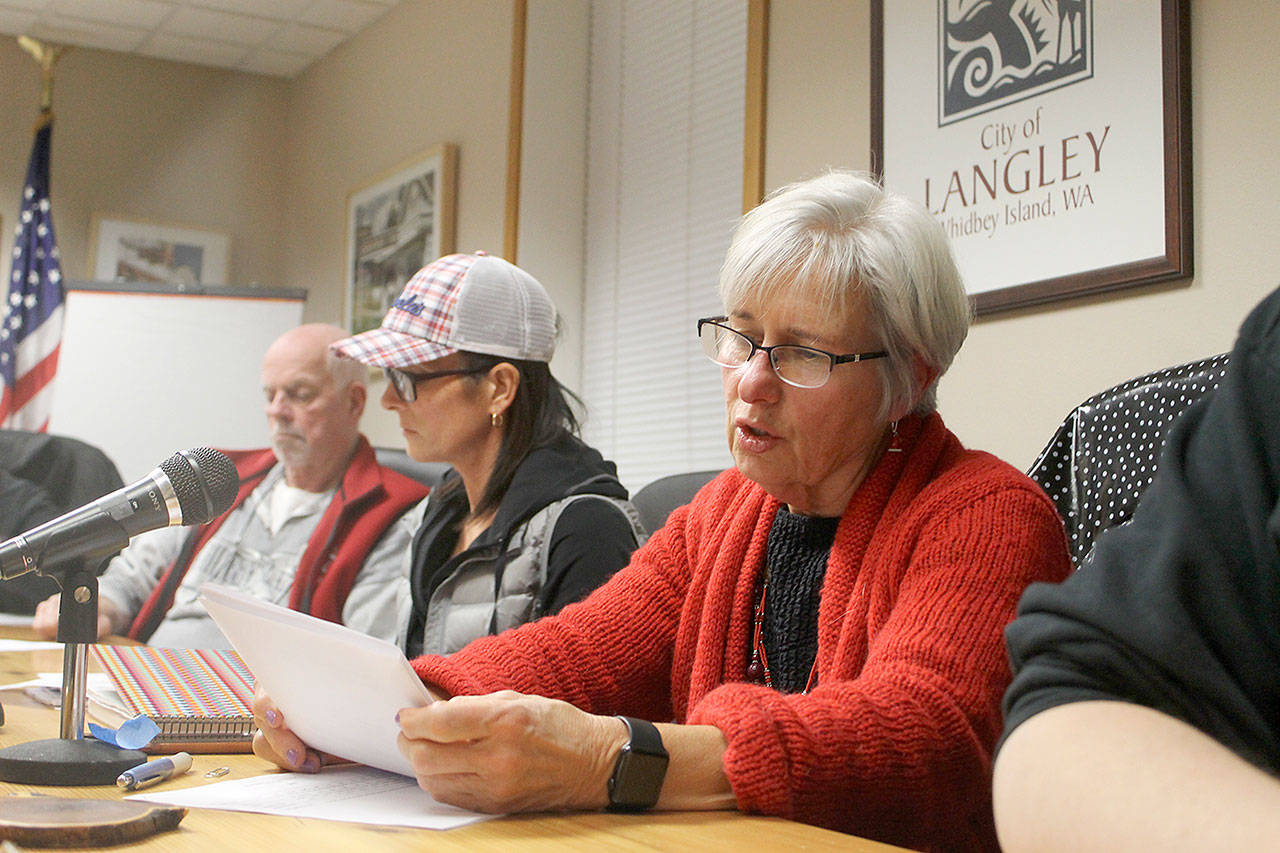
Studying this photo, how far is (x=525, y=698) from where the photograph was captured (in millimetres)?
962

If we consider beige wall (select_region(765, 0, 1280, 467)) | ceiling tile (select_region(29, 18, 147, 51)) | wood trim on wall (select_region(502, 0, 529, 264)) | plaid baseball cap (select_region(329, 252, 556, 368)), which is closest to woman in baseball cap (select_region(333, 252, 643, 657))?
plaid baseball cap (select_region(329, 252, 556, 368))

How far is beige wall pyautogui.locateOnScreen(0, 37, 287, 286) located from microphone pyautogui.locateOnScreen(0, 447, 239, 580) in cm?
448

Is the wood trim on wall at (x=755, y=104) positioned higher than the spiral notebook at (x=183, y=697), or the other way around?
the wood trim on wall at (x=755, y=104)

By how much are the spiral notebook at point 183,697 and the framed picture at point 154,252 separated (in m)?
3.79

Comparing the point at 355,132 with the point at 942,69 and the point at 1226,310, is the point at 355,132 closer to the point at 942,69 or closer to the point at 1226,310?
the point at 942,69

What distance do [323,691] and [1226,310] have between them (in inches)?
61.0

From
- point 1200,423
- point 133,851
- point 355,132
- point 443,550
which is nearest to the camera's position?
point 1200,423

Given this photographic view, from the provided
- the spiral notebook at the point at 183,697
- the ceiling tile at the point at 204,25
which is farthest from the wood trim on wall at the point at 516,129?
the spiral notebook at the point at 183,697

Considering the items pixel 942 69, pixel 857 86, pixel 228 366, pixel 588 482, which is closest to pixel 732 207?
pixel 857 86

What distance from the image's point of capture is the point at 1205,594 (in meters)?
0.61

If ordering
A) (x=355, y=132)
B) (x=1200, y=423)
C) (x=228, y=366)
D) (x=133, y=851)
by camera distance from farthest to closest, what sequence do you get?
(x=355, y=132)
(x=228, y=366)
(x=133, y=851)
(x=1200, y=423)

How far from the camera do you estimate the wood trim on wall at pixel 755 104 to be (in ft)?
9.61

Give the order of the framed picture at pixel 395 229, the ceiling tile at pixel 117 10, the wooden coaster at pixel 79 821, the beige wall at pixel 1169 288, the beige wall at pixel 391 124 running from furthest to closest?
1. the ceiling tile at pixel 117 10
2. the framed picture at pixel 395 229
3. the beige wall at pixel 391 124
4. the beige wall at pixel 1169 288
5. the wooden coaster at pixel 79 821

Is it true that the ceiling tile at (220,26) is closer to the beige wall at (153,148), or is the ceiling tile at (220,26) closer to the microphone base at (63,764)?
the beige wall at (153,148)
